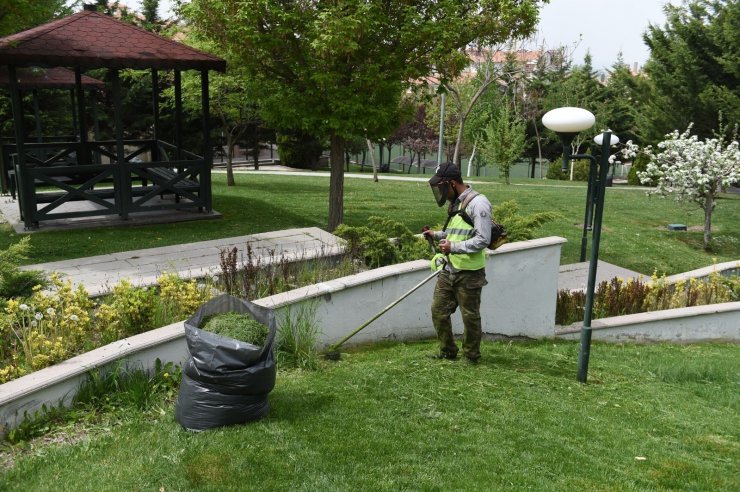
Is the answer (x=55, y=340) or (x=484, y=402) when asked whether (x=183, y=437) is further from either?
(x=484, y=402)

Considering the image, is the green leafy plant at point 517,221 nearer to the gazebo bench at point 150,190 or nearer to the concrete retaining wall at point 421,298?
the concrete retaining wall at point 421,298

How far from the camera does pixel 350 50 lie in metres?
9.87

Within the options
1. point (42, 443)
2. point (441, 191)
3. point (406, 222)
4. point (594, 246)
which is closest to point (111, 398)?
point (42, 443)

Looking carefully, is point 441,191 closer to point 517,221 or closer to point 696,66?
point 517,221

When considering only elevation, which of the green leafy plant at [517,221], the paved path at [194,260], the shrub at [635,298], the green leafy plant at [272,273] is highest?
the green leafy plant at [517,221]

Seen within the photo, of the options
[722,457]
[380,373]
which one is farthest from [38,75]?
A: [722,457]

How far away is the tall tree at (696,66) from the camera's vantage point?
25.9 metres

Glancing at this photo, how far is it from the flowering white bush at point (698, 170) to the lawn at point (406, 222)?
3.20 ft

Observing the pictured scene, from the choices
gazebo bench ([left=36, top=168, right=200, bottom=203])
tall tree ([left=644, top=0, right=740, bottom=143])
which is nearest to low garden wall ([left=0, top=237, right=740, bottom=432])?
gazebo bench ([left=36, top=168, right=200, bottom=203])

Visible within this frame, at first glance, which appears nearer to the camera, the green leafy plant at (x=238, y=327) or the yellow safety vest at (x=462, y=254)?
the green leafy plant at (x=238, y=327)

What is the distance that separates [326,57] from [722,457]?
25.7 ft

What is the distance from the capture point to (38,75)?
52.5ft

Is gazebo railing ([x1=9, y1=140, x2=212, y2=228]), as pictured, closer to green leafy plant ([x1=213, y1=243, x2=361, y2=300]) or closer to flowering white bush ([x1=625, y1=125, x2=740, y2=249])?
green leafy plant ([x1=213, y1=243, x2=361, y2=300])

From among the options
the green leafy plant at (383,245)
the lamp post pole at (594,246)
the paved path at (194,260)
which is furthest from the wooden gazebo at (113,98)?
the lamp post pole at (594,246)
